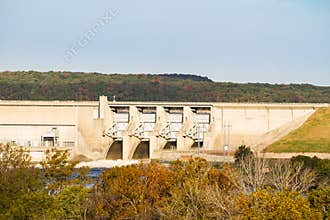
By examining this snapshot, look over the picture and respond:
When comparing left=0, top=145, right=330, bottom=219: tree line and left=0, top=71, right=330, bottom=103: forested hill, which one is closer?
left=0, top=145, right=330, bottom=219: tree line

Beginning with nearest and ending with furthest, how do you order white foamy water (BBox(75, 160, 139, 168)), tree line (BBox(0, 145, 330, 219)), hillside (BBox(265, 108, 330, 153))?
tree line (BBox(0, 145, 330, 219))
white foamy water (BBox(75, 160, 139, 168))
hillside (BBox(265, 108, 330, 153))

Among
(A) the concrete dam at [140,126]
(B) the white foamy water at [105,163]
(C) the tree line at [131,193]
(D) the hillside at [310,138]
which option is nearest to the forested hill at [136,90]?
(A) the concrete dam at [140,126]

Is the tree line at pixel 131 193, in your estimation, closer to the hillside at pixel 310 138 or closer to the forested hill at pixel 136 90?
the hillside at pixel 310 138

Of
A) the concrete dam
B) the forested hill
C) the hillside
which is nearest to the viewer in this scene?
the hillside

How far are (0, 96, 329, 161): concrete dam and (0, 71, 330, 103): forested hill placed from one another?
146 ft

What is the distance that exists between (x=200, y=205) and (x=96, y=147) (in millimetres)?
67832

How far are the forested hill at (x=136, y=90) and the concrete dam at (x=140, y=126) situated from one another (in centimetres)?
4442

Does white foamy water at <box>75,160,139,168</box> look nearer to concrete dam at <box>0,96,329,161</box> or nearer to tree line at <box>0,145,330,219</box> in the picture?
concrete dam at <box>0,96,329,161</box>

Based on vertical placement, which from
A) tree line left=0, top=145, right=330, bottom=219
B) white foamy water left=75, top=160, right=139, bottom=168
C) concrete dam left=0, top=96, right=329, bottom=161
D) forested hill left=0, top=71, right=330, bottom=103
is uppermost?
forested hill left=0, top=71, right=330, bottom=103

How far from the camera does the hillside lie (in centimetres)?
9906

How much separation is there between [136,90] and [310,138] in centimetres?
6320

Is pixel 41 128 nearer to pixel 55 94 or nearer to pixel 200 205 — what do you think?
pixel 55 94

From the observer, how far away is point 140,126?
4122 inches

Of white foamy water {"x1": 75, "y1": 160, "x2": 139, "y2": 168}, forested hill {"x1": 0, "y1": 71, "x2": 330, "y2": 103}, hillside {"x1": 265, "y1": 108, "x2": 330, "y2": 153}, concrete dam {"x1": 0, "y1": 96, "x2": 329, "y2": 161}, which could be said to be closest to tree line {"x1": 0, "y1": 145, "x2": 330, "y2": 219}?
white foamy water {"x1": 75, "y1": 160, "x2": 139, "y2": 168}
